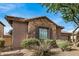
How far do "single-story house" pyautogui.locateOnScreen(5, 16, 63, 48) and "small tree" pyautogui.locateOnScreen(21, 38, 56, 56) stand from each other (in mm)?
83

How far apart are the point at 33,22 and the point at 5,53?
0.73 m

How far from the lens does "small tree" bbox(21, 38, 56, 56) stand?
13.2 ft

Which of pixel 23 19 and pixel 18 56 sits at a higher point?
pixel 23 19

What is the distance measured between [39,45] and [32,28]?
1.09ft

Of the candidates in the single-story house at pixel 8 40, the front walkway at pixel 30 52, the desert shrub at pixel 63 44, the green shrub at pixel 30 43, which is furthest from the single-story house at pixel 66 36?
the single-story house at pixel 8 40

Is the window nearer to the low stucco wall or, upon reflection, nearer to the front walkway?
the front walkway

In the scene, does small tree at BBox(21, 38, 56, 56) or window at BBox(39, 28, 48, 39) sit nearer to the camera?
small tree at BBox(21, 38, 56, 56)

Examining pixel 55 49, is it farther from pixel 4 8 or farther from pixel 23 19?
pixel 4 8

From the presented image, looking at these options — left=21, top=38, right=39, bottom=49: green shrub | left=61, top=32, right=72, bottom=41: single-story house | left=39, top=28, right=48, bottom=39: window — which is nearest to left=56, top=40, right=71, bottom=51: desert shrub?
left=61, top=32, right=72, bottom=41: single-story house

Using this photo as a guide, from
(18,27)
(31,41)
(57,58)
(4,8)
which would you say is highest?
(4,8)

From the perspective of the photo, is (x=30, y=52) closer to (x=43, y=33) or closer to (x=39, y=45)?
(x=39, y=45)

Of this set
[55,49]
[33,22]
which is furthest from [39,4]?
[55,49]

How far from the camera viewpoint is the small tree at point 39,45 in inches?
158

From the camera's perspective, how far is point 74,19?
4121 mm
